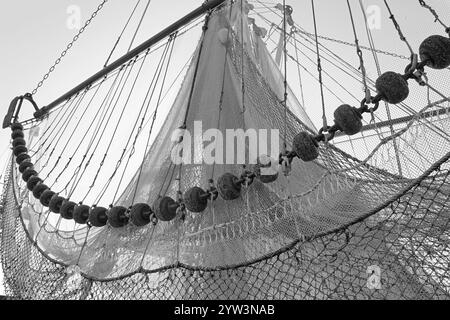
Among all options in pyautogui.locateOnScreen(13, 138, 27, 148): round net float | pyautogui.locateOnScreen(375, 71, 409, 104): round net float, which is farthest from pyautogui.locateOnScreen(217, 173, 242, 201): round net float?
pyautogui.locateOnScreen(13, 138, 27, 148): round net float

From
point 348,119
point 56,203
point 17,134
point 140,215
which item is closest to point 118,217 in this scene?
point 140,215

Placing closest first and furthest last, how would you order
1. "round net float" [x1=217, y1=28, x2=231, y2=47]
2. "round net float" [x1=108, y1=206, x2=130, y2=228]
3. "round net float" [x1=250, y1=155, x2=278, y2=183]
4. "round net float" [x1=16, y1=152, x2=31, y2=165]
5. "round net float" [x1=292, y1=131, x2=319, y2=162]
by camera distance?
"round net float" [x1=292, y1=131, x2=319, y2=162]
"round net float" [x1=250, y1=155, x2=278, y2=183]
"round net float" [x1=108, y1=206, x2=130, y2=228]
"round net float" [x1=217, y1=28, x2=231, y2=47]
"round net float" [x1=16, y1=152, x2=31, y2=165]

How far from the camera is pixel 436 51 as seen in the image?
855 mm

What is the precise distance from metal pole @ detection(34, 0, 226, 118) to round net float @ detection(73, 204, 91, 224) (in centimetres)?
99

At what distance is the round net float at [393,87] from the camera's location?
0.87 metres

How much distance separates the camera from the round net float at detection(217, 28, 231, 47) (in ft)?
6.54

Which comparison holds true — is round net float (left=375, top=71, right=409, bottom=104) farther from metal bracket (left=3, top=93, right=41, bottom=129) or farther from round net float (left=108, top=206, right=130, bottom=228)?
metal bracket (left=3, top=93, right=41, bottom=129)

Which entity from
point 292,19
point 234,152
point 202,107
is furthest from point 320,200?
point 292,19

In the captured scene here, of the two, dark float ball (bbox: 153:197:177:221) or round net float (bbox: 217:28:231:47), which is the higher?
round net float (bbox: 217:28:231:47)

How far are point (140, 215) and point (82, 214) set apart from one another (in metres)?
0.36

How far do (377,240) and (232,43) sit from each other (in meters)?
1.26

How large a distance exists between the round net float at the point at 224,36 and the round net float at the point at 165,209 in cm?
98
